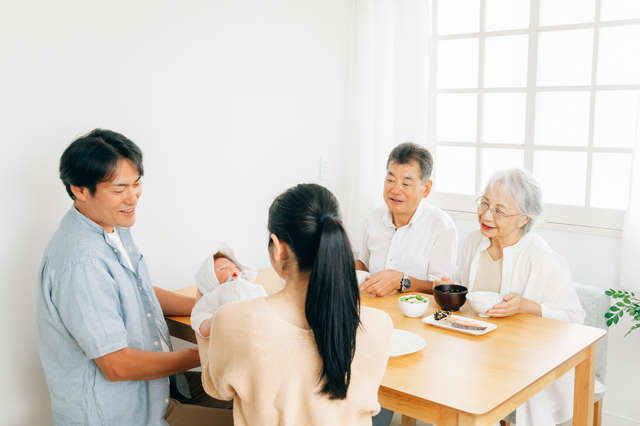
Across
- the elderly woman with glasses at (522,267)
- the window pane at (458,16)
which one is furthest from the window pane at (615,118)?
the elderly woman with glasses at (522,267)

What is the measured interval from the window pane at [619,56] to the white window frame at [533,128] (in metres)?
0.02

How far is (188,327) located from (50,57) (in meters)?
1.06

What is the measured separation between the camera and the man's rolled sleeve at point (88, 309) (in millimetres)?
1710

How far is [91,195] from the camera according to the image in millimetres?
1793

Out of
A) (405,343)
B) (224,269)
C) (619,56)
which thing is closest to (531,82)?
(619,56)

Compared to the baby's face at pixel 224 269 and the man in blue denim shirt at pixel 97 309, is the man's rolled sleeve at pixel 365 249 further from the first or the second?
the man in blue denim shirt at pixel 97 309

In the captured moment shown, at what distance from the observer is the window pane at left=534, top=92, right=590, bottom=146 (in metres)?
3.00

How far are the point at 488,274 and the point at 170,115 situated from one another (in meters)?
1.45

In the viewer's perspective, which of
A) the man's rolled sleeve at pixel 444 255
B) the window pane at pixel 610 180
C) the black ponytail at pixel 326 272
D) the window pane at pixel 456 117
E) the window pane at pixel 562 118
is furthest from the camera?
the window pane at pixel 456 117

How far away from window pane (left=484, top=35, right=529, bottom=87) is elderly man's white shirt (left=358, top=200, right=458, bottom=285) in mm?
1008

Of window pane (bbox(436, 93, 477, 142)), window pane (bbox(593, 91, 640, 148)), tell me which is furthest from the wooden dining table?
window pane (bbox(436, 93, 477, 142))

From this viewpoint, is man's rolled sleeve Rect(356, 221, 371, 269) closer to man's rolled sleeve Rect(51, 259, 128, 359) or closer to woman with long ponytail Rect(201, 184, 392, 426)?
man's rolled sleeve Rect(51, 259, 128, 359)

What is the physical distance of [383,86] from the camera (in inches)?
134

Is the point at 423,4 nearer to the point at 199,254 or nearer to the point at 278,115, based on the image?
the point at 278,115
